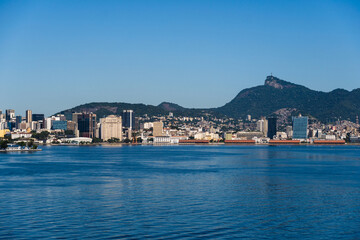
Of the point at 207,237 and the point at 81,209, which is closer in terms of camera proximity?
the point at 207,237

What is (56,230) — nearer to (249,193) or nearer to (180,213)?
(180,213)

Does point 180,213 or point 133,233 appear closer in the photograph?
point 133,233

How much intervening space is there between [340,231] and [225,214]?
5.68 meters

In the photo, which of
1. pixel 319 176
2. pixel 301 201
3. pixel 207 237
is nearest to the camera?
pixel 207 237

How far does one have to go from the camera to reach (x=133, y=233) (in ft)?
67.3

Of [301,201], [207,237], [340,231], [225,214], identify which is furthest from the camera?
[301,201]

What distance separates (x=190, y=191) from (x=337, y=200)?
935cm

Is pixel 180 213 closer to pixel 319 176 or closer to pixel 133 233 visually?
pixel 133 233

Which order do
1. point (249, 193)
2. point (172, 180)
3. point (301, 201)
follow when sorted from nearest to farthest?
point (301, 201), point (249, 193), point (172, 180)

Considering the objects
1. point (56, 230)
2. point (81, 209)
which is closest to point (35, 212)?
point (81, 209)

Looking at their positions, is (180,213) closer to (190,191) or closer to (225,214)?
(225,214)

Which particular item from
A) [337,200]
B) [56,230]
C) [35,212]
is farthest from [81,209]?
[337,200]

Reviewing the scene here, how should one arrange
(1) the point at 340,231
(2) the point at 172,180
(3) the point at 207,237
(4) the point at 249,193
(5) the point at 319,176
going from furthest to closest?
(5) the point at 319,176 → (2) the point at 172,180 → (4) the point at 249,193 → (1) the point at 340,231 → (3) the point at 207,237

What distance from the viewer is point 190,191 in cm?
3316
